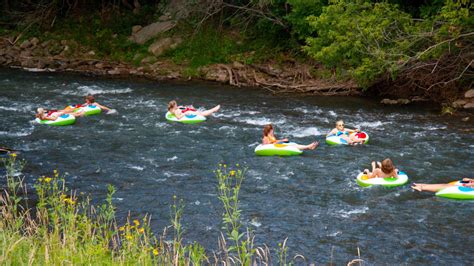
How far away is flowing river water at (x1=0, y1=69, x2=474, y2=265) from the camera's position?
912cm

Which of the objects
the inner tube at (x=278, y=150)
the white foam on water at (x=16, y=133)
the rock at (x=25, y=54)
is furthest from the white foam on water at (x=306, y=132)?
the rock at (x=25, y=54)

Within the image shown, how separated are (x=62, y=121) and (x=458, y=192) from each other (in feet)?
30.1

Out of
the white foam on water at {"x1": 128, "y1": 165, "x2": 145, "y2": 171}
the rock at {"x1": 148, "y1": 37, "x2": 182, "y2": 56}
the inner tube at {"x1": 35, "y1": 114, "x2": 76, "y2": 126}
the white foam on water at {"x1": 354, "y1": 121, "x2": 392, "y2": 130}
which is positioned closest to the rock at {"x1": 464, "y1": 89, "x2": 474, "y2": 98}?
the white foam on water at {"x1": 354, "y1": 121, "x2": 392, "y2": 130}

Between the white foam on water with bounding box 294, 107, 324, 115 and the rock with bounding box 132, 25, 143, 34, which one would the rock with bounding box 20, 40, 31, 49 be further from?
the white foam on water with bounding box 294, 107, 324, 115

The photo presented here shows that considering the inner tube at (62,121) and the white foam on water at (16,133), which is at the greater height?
the inner tube at (62,121)

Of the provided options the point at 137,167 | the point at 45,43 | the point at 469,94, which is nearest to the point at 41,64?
the point at 45,43

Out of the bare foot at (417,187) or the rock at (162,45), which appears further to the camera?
the rock at (162,45)

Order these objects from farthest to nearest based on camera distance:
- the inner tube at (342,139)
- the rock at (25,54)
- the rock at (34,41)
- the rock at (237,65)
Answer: the rock at (34,41) → the rock at (25,54) → the rock at (237,65) → the inner tube at (342,139)

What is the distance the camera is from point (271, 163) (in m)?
12.6

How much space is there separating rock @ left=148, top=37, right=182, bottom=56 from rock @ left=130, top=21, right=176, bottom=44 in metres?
0.71

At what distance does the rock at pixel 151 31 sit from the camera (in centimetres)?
2391

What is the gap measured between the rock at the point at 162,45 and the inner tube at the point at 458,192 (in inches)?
561

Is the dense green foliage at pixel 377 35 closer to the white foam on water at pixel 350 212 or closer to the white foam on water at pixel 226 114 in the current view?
the white foam on water at pixel 226 114

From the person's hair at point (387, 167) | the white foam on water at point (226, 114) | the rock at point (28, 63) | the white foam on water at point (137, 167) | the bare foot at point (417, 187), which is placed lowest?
the rock at point (28, 63)
